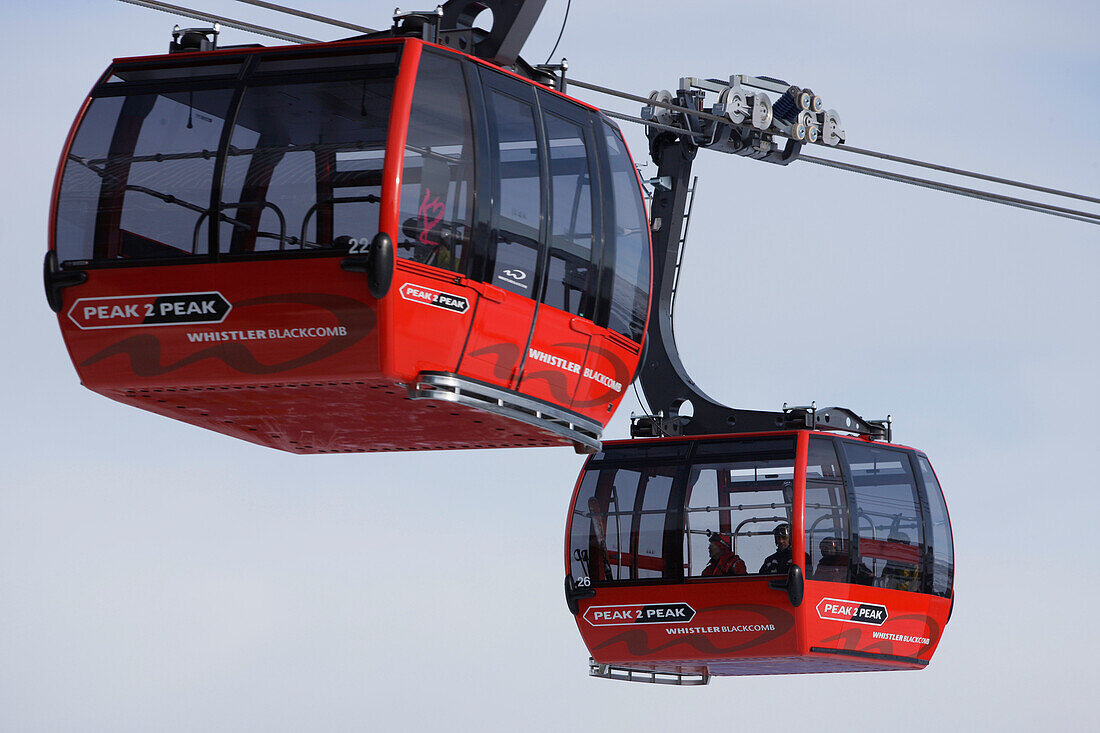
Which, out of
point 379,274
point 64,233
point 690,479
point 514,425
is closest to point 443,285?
point 379,274

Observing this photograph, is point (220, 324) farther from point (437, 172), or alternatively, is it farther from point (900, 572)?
point (900, 572)

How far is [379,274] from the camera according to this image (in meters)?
9.51

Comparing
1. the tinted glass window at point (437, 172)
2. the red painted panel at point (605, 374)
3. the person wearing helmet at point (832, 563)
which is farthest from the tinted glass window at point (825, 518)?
the tinted glass window at point (437, 172)

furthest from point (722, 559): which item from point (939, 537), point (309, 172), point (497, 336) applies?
point (309, 172)

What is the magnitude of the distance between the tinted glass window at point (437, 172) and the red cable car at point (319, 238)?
11 mm

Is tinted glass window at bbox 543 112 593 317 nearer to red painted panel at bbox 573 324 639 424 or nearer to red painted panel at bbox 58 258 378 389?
red painted panel at bbox 573 324 639 424

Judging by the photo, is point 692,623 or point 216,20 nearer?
point 216,20

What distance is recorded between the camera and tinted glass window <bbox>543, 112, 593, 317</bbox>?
10.6m

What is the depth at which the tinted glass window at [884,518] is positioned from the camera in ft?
51.9

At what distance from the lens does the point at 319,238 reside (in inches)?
382

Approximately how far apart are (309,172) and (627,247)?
89.9 inches

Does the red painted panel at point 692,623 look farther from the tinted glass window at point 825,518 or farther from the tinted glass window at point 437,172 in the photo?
the tinted glass window at point 437,172

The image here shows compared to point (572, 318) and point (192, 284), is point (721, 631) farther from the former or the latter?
point (192, 284)

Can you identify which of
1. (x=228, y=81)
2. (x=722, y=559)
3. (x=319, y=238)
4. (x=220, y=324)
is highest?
(x=228, y=81)
